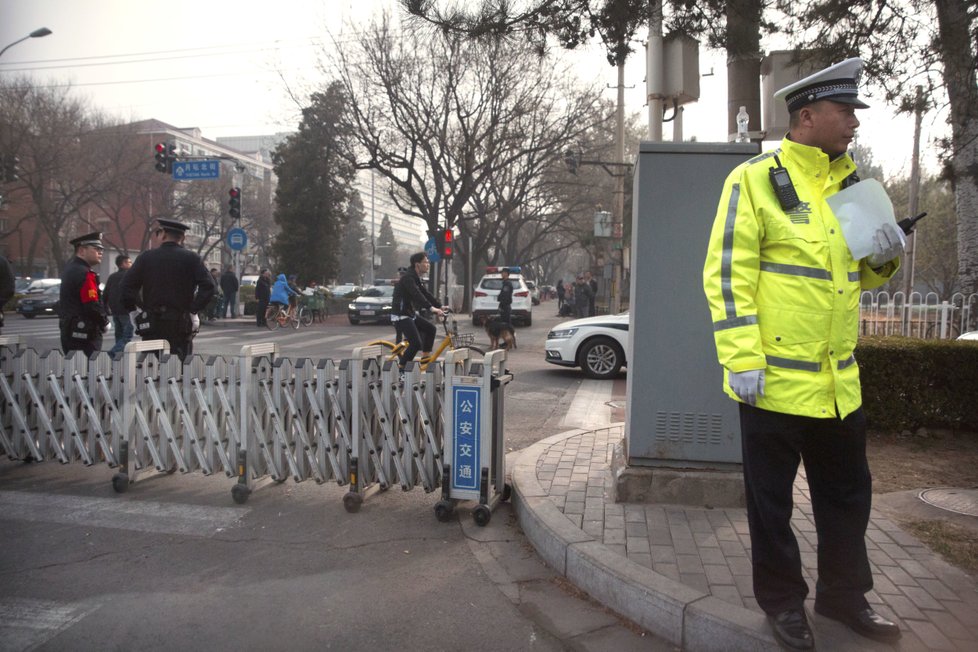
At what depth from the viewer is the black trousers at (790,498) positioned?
2.86m

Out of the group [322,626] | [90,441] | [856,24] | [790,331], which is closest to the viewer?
[790,331]

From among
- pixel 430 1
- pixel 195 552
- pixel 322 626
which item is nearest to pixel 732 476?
pixel 322 626

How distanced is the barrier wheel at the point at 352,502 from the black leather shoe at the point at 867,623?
2.86m

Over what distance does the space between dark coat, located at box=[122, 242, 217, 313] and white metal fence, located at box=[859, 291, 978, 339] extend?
34.3 feet

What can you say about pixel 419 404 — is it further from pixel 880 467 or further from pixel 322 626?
pixel 880 467

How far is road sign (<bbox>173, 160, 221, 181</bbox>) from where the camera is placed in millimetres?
24875

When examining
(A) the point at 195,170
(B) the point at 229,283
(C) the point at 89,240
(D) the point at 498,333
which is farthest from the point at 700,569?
(A) the point at 195,170

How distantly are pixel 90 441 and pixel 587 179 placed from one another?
37350 millimetres

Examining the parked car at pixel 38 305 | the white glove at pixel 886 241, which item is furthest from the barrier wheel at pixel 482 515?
the parked car at pixel 38 305

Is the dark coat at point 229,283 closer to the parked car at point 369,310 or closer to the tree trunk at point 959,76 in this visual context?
the parked car at point 369,310

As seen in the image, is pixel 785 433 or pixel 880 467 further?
pixel 880 467

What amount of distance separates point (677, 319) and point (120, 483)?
3.99 m

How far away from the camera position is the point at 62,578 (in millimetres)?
3797

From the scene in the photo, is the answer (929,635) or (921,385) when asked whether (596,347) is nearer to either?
(921,385)
